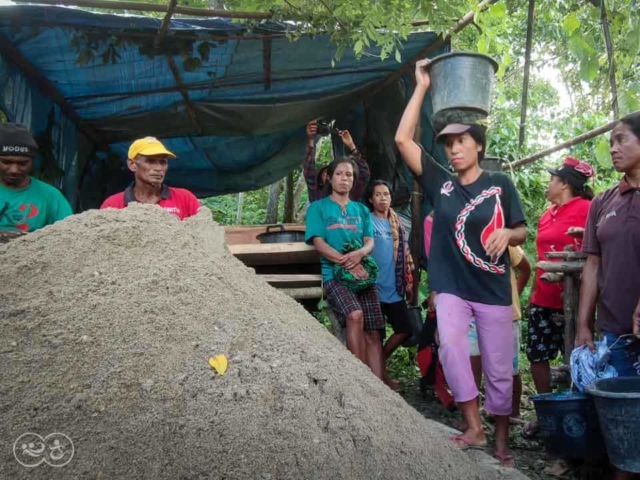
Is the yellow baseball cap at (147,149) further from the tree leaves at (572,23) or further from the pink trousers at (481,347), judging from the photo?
the tree leaves at (572,23)

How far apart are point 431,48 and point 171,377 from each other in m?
3.17

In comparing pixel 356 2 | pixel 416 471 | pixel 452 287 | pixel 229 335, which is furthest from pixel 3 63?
pixel 416 471

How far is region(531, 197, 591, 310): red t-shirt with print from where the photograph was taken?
11.3ft

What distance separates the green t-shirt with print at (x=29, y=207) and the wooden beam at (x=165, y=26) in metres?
1.23

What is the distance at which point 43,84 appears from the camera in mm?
4523

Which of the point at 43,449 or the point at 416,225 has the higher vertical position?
the point at 416,225

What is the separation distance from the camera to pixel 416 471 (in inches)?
77.3

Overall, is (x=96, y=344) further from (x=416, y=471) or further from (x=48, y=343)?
(x=416, y=471)

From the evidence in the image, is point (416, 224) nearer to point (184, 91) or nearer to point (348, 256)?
point (348, 256)

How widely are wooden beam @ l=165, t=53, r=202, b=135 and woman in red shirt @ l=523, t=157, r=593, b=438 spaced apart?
2.81 meters

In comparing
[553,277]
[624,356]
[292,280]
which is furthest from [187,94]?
[624,356]

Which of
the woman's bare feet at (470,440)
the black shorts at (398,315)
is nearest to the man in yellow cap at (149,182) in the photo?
the black shorts at (398,315)

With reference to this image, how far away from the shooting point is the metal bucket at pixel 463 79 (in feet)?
10.1

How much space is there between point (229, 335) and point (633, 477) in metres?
1.76
